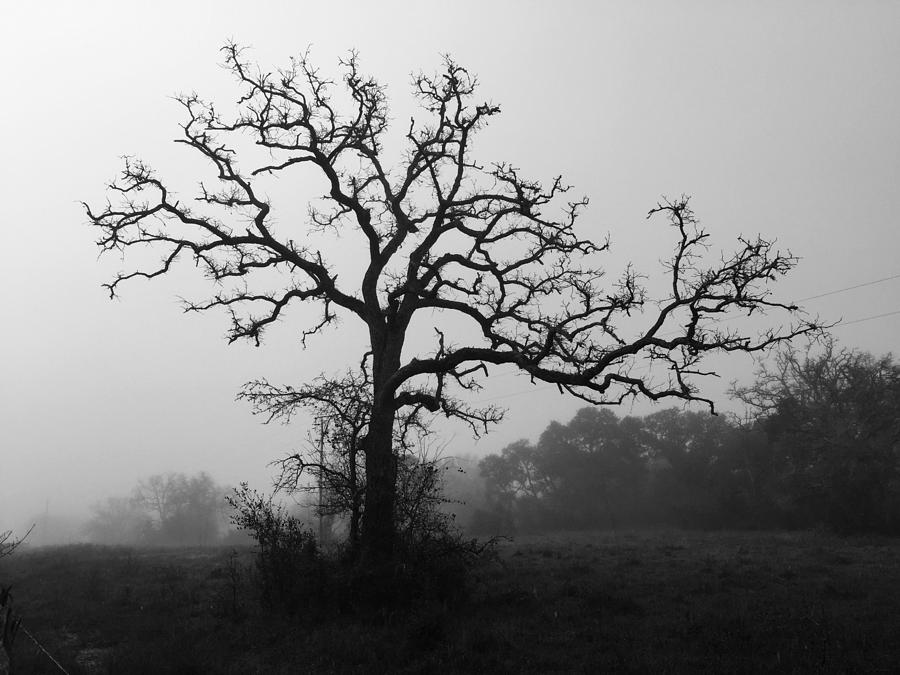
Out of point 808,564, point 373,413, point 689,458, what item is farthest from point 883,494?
point 373,413

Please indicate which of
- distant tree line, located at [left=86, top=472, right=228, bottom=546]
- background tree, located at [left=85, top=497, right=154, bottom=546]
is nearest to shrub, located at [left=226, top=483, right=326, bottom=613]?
distant tree line, located at [left=86, top=472, right=228, bottom=546]

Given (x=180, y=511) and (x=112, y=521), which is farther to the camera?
(x=112, y=521)

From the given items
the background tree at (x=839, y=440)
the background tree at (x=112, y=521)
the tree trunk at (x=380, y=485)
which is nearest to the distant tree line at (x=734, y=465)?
the background tree at (x=839, y=440)

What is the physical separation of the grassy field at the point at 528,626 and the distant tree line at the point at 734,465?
1865cm

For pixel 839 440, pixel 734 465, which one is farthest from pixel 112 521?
pixel 839 440

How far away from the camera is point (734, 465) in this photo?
4241 centimetres

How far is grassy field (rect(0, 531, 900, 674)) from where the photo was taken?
26.0ft

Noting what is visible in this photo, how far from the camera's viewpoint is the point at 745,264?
11.5m

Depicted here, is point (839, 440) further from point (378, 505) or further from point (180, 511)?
point (180, 511)

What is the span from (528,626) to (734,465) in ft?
125

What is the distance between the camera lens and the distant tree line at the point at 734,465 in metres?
31.6

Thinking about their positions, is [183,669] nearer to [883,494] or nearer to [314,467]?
[314,467]

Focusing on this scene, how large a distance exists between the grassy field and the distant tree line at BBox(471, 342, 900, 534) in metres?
18.7

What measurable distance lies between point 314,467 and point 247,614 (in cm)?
310
